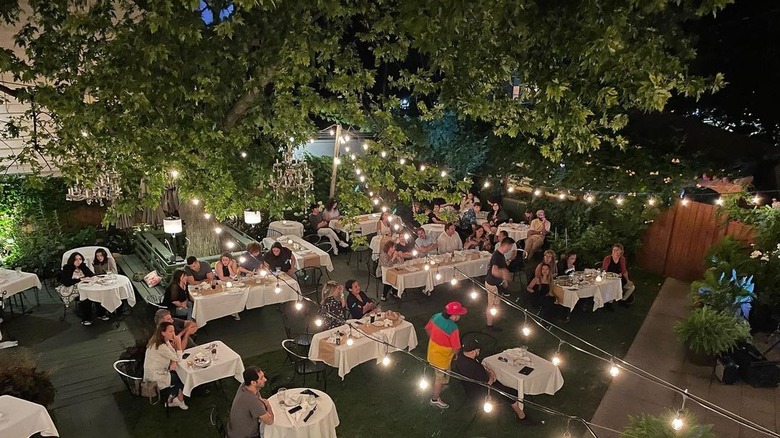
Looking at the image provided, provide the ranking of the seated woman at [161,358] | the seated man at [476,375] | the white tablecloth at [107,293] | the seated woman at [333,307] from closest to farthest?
the seated man at [476,375], the seated woman at [161,358], the seated woman at [333,307], the white tablecloth at [107,293]

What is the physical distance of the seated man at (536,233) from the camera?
13.1 meters

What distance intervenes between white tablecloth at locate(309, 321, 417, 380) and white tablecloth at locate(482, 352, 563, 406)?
1.37 m

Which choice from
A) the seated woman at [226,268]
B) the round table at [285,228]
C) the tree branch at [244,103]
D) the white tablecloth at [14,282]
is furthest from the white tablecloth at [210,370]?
the round table at [285,228]

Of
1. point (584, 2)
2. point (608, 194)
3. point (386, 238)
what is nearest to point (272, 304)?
point (386, 238)

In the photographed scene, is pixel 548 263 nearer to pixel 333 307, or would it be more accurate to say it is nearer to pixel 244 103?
pixel 333 307

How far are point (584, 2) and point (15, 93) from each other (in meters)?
7.18

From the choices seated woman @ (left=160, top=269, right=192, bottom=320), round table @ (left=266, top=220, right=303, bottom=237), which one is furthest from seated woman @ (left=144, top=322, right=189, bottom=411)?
round table @ (left=266, top=220, right=303, bottom=237)

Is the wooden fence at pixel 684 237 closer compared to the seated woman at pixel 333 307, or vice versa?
the seated woman at pixel 333 307

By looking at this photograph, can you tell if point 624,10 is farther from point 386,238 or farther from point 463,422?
point 386,238

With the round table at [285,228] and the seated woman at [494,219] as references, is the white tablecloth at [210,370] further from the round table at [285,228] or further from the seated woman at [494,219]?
the seated woman at [494,219]

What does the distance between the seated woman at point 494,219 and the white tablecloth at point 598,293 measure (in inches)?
121

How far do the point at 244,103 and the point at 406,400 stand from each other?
5141 millimetres

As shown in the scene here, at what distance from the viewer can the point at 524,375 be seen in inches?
272

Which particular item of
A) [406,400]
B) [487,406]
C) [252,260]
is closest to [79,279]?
[252,260]
